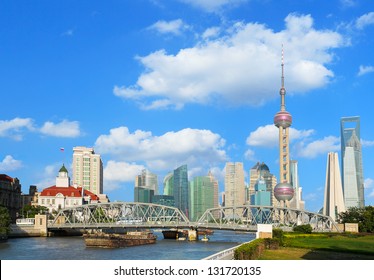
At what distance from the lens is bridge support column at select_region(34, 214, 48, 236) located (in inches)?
4874

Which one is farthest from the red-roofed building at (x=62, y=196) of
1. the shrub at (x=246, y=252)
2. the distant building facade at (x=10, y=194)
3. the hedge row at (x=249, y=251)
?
the shrub at (x=246, y=252)

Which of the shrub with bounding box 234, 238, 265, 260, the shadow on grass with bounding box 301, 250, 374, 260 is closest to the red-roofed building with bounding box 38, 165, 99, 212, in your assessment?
the shadow on grass with bounding box 301, 250, 374, 260

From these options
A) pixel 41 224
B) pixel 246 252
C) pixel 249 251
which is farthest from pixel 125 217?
pixel 246 252

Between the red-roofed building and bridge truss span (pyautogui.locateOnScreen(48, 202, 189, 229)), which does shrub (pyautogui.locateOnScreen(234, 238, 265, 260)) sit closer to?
bridge truss span (pyautogui.locateOnScreen(48, 202, 189, 229))

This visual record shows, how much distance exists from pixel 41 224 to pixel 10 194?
3027 cm

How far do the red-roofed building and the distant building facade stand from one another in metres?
10.4

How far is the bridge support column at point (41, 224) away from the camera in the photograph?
12379cm

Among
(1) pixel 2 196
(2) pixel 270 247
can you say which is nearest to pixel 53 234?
(1) pixel 2 196

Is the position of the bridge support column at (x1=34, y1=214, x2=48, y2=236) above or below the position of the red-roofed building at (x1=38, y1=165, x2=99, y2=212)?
below

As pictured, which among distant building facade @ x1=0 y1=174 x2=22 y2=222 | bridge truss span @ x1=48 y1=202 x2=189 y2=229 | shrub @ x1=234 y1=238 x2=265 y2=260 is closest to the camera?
shrub @ x1=234 y1=238 x2=265 y2=260

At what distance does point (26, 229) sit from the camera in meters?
119

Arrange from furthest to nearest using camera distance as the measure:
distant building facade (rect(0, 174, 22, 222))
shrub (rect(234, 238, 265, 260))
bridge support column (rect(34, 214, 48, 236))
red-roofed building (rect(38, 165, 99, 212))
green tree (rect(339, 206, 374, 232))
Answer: red-roofed building (rect(38, 165, 99, 212))
distant building facade (rect(0, 174, 22, 222))
bridge support column (rect(34, 214, 48, 236))
green tree (rect(339, 206, 374, 232))
shrub (rect(234, 238, 265, 260))

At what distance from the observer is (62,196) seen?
6629 inches

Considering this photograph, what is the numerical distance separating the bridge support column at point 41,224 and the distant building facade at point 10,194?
22304 mm
